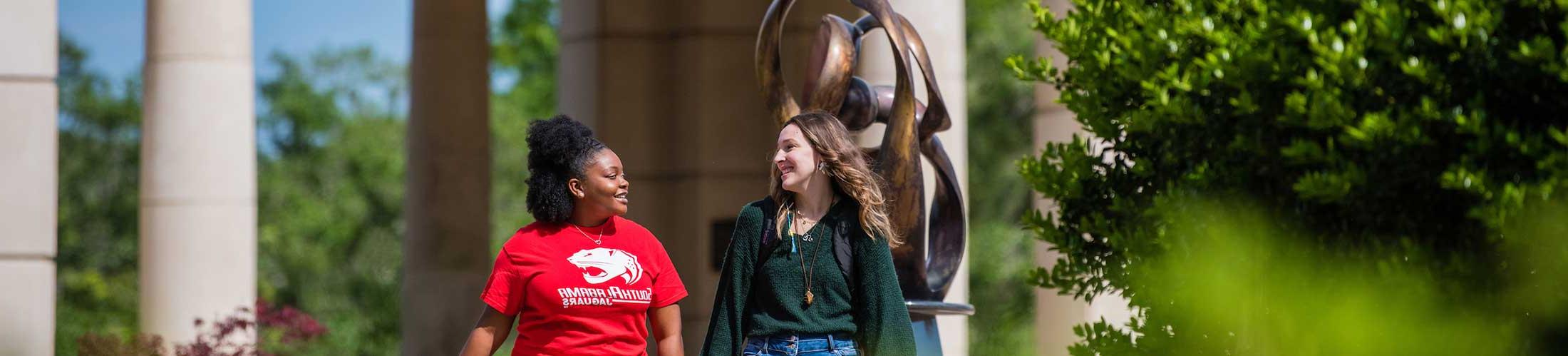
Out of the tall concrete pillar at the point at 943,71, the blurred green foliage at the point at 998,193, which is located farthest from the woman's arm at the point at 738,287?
the blurred green foliage at the point at 998,193

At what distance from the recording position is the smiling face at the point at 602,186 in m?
6.28

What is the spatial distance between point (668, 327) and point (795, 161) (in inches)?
32.2

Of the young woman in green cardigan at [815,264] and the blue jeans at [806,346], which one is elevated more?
the young woman in green cardigan at [815,264]

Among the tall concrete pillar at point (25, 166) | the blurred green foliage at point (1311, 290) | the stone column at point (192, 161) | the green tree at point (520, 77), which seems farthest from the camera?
the green tree at point (520, 77)

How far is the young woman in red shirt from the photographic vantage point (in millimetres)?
6258

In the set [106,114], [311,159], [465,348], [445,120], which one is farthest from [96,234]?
[465,348]

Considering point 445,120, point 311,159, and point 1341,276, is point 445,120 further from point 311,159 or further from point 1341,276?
point 311,159

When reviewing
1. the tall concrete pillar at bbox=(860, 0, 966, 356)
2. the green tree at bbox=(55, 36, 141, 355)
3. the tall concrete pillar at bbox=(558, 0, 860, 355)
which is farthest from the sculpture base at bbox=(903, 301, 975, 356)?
the green tree at bbox=(55, 36, 141, 355)

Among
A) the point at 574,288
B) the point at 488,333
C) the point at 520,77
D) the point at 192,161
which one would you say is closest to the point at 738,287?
the point at 574,288

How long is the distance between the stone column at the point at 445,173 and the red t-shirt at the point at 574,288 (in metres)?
15.2

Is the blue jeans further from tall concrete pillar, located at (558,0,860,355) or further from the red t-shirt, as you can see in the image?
Answer: tall concrete pillar, located at (558,0,860,355)

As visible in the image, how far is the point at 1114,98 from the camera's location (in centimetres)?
684

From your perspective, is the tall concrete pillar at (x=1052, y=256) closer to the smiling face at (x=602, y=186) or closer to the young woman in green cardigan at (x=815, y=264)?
the young woman in green cardigan at (x=815, y=264)

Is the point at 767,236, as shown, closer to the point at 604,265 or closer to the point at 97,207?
the point at 604,265
